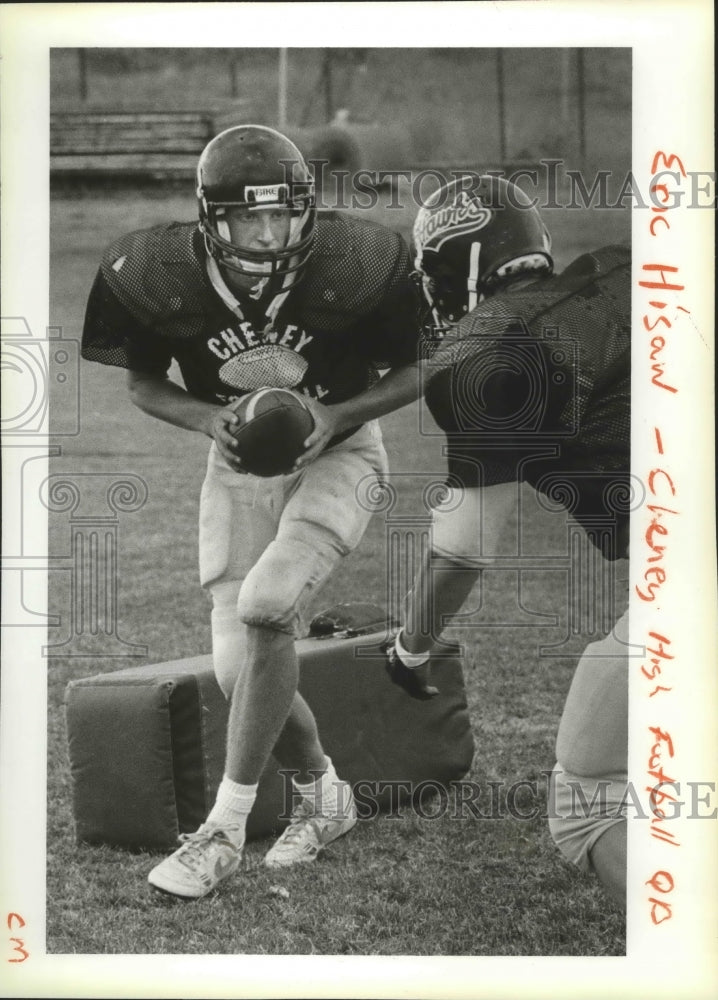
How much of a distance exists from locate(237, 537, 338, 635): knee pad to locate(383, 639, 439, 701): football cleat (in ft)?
0.74

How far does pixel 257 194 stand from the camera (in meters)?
3.32

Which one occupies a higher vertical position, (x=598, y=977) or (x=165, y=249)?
(x=165, y=249)

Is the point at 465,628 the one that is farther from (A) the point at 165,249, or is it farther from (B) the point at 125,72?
(B) the point at 125,72

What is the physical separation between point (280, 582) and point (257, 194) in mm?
746

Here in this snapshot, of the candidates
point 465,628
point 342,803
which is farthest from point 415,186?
point 342,803

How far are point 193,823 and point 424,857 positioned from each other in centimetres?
46

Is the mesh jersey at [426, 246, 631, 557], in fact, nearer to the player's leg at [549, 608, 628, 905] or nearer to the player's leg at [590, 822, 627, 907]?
the player's leg at [549, 608, 628, 905]

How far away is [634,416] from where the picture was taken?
11.1 feet

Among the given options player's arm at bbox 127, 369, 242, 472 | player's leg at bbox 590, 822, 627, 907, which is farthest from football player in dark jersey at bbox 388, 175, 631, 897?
player's arm at bbox 127, 369, 242, 472

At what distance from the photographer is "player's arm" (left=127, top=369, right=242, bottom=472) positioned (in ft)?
11.1

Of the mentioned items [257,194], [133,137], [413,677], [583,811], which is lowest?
[583,811]

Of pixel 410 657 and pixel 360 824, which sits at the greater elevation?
pixel 410 657
